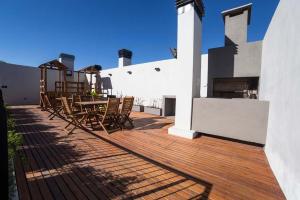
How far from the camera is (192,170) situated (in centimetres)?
262

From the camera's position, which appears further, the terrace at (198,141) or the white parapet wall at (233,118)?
the white parapet wall at (233,118)

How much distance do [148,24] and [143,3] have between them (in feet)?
12.9

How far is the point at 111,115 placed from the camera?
5172 mm

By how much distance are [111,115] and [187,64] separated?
106 inches

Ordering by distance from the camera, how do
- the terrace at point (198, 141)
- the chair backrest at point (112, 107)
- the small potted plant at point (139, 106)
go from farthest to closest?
the small potted plant at point (139, 106)
the chair backrest at point (112, 107)
the terrace at point (198, 141)

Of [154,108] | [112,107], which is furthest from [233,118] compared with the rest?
[154,108]

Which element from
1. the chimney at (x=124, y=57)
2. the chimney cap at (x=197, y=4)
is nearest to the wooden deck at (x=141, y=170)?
the chimney cap at (x=197, y=4)

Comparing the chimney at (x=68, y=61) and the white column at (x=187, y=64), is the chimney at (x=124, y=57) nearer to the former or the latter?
the chimney at (x=68, y=61)

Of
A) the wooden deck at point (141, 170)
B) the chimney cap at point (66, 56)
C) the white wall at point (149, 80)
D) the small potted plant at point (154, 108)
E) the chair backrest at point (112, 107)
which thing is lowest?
the wooden deck at point (141, 170)

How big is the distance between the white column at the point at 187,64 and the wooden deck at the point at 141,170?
715 millimetres

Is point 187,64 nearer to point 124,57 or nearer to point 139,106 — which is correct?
point 139,106

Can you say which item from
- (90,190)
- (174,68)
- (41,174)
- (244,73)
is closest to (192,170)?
(90,190)

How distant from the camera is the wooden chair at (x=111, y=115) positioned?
4789 millimetres

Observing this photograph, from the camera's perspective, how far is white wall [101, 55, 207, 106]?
8.39 meters
